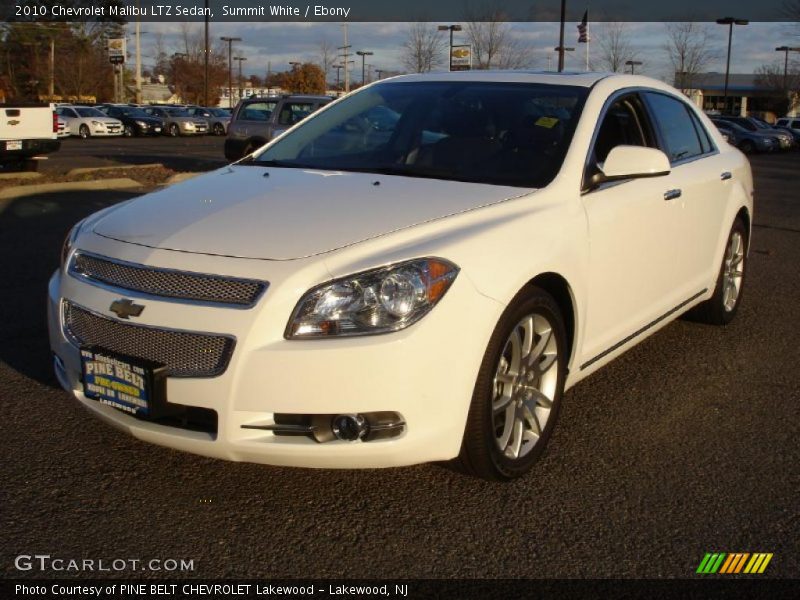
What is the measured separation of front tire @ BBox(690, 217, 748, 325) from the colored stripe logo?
2.97 m

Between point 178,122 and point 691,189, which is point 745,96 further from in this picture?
point 691,189

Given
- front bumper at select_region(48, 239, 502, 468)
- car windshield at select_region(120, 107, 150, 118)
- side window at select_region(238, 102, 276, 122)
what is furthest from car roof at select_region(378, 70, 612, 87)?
car windshield at select_region(120, 107, 150, 118)

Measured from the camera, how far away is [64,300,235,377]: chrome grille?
2.98m

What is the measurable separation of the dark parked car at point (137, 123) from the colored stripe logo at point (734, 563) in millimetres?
41916

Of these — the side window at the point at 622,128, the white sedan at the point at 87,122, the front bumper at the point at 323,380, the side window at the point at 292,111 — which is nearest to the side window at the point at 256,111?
the side window at the point at 292,111

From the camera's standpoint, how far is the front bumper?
2922 mm

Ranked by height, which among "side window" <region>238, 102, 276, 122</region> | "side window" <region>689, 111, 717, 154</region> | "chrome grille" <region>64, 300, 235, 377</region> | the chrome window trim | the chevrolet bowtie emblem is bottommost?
"chrome grille" <region>64, 300, 235, 377</region>

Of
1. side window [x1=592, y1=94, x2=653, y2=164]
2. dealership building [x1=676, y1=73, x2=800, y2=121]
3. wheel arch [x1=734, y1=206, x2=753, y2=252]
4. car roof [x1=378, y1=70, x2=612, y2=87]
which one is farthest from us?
dealership building [x1=676, y1=73, x2=800, y2=121]

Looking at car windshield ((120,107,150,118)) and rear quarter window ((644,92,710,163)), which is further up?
car windshield ((120,107,150,118))

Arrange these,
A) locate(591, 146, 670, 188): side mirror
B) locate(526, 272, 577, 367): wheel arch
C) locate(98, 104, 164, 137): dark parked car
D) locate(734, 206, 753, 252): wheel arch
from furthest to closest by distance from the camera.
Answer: locate(98, 104, 164, 137): dark parked car, locate(734, 206, 753, 252): wheel arch, locate(591, 146, 670, 188): side mirror, locate(526, 272, 577, 367): wheel arch

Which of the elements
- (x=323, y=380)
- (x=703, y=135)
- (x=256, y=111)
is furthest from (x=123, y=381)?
(x=256, y=111)

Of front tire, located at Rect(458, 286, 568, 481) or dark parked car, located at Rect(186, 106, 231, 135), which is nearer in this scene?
front tire, located at Rect(458, 286, 568, 481)

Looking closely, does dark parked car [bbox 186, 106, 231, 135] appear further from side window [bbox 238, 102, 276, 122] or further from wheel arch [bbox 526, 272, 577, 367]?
wheel arch [bbox 526, 272, 577, 367]

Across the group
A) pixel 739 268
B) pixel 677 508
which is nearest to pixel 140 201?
pixel 677 508
